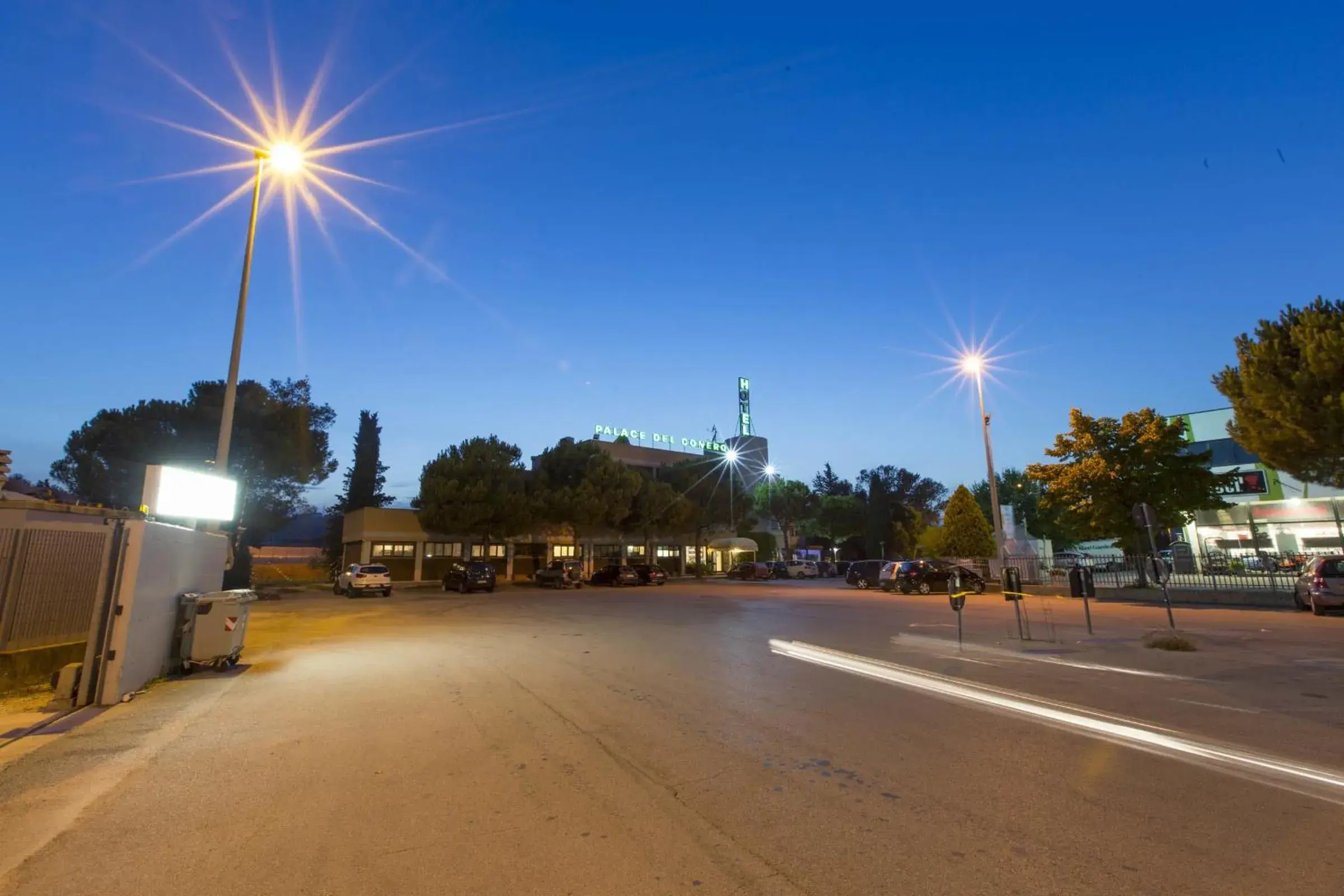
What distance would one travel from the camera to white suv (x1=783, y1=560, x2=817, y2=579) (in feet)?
179

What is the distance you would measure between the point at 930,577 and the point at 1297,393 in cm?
1602

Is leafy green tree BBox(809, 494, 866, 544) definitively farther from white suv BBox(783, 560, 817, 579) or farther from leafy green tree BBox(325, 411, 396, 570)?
leafy green tree BBox(325, 411, 396, 570)

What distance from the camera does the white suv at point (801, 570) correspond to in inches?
2153

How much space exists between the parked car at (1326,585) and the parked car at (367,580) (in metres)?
37.0

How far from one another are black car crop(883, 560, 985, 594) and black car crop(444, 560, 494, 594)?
75.7 feet

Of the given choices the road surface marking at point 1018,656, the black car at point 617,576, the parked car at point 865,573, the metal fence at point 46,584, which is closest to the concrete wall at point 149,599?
the metal fence at point 46,584

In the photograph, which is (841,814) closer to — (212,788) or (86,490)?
(212,788)

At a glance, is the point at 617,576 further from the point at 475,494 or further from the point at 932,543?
the point at 932,543

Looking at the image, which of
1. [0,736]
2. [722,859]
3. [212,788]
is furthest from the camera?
[0,736]

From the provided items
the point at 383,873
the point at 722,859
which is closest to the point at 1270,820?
the point at 722,859

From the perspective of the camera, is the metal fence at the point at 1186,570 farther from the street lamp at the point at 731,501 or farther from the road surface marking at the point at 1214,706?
the street lamp at the point at 731,501

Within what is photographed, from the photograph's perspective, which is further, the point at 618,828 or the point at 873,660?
the point at 873,660

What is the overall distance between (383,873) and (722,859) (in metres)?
1.94

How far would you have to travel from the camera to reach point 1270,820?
419 centimetres
